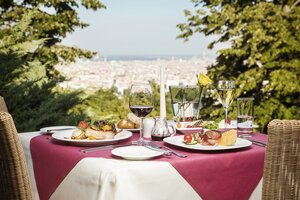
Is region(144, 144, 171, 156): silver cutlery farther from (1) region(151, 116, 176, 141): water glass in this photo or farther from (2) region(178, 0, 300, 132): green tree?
(2) region(178, 0, 300, 132): green tree

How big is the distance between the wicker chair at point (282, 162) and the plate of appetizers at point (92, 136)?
669mm

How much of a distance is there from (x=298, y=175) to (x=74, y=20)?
23.2 feet

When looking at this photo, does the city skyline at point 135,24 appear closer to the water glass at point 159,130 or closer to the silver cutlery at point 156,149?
the water glass at point 159,130

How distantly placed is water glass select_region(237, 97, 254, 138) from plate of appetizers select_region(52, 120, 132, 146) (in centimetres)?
57

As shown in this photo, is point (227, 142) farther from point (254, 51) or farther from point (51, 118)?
point (254, 51)

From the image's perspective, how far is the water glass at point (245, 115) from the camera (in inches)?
85.5

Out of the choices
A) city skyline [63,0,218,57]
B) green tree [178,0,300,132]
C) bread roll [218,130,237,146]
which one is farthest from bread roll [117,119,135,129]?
city skyline [63,0,218,57]

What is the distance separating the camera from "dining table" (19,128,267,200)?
1.47 meters

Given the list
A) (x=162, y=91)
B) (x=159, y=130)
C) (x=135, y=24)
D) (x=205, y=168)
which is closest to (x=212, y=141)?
(x=205, y=168)

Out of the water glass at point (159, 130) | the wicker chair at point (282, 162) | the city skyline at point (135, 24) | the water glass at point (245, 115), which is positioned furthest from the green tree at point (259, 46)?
the city skyline at point (135, 24)

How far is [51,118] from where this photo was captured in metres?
5.40

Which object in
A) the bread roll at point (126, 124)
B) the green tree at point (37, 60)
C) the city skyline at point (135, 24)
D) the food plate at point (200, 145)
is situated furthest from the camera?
the city skyline at point (135, 24)

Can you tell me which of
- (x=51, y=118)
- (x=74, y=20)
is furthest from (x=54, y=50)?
(x=51, y=118)

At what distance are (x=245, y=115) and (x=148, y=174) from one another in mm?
842
